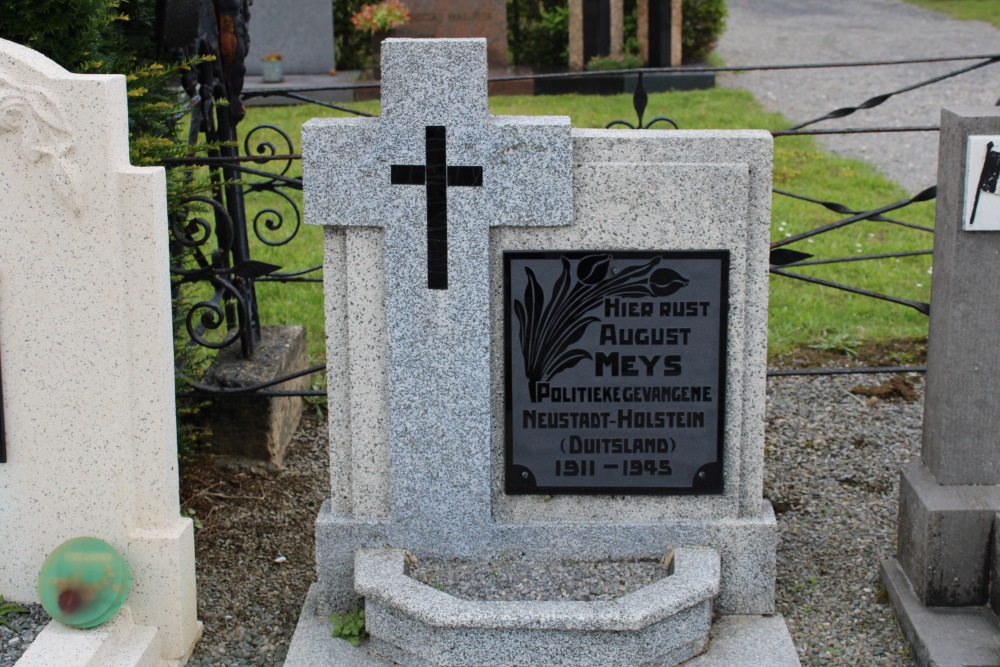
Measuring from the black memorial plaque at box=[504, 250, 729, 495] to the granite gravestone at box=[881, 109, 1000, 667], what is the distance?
0.67m

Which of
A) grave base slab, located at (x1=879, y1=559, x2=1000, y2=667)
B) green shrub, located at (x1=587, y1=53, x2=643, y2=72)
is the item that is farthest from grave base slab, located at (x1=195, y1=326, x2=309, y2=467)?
green shrub, located at (x1=587, y1=53, x2=643, y2=72)

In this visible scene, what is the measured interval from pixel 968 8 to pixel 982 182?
1895 centimetres

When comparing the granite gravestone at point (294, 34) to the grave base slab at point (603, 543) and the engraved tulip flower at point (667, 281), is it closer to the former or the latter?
the grave base slab at point (603, 543)

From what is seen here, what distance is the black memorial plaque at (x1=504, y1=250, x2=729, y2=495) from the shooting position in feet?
12.3

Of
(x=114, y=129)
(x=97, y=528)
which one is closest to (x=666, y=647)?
(x=97, y=528)

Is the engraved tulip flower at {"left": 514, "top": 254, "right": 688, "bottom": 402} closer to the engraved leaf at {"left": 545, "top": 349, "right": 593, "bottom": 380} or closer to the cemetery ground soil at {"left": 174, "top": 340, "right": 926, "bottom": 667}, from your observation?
the engraved leaf at {"left": 545, "top": 349, "right": 593, "bottom": 380}

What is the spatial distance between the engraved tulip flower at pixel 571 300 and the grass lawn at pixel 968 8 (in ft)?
55.8

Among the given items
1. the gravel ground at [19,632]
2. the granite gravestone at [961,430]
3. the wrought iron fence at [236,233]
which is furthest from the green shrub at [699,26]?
the gravel ground at [19,632]

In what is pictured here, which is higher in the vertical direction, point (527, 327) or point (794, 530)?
point (527, 327)

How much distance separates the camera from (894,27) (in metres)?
18.8

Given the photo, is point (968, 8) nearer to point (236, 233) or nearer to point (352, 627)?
point (236, 233)

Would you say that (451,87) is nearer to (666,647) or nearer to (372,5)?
(666,647)

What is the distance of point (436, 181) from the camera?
366 centimetres

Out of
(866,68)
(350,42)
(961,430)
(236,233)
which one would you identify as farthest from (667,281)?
(866,68)
